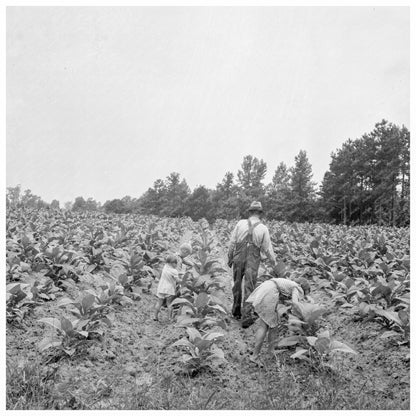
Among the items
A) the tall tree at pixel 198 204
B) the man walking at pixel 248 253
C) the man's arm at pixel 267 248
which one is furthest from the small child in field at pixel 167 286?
the tall tree at pixel 198 204

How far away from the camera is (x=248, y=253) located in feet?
18.5

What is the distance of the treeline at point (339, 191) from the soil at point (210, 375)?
30.1 meters

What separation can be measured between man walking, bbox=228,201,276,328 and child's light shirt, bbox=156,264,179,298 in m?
1.07

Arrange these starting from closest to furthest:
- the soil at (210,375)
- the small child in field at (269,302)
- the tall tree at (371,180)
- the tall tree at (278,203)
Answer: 1. the soil at (210,375)
2. the small child in field at (269,302)
3. the tall tree at (371,180)
4. the tall tree at (278,203)

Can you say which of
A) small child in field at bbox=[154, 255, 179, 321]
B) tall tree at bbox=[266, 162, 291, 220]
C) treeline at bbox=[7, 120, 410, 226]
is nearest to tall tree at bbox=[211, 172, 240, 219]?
treeline at bbox=[7, 120, 410, 226]

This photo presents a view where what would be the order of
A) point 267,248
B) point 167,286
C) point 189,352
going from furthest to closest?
point 167,286 → point 267,248 → point 189,352

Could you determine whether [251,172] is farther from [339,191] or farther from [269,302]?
[269,302]

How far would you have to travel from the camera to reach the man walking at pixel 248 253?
18.2ft

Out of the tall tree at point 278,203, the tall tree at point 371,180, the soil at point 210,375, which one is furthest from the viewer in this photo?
the tall tree at point 278,203

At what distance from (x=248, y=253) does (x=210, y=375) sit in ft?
7.25

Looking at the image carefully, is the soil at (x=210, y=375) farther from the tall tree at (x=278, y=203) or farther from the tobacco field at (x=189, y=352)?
the tall tree at (x=278, y=203)

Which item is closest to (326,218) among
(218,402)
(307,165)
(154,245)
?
(307,165)

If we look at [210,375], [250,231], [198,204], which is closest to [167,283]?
[250,231]
